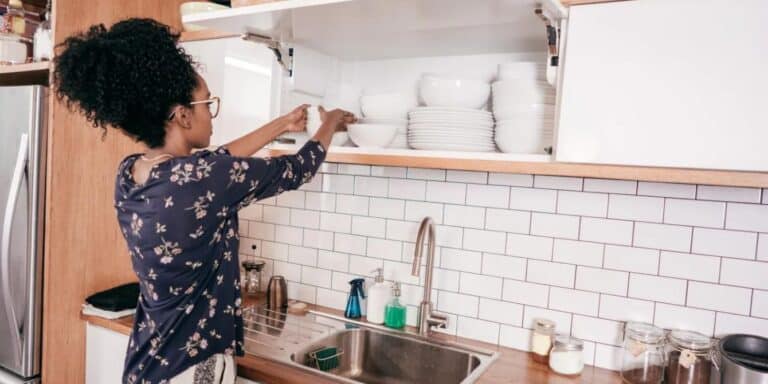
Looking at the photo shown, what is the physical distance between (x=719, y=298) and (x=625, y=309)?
234 millimetres

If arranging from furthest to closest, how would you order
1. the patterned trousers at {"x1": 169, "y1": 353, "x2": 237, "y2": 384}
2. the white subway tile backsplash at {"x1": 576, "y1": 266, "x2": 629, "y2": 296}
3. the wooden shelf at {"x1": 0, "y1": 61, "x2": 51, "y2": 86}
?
1. the wooden shelf at {"x1": 0, "y1": 61, "x2": 51, "y2": 86}
2. the white subway tile backsplash at {"x1": 576, "y1": 266, "x2": 629, "y2": 296}
3. the patterned trousers at {"x1": 169, "y1": 353, "x2": 237, "y2": 384}

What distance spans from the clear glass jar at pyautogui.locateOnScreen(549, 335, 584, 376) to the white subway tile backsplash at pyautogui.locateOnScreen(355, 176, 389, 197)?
77 centimetres

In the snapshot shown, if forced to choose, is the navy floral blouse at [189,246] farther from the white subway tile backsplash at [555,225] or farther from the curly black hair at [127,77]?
the white subway tile backsplash at [555,225]

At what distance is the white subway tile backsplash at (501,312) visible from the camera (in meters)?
1.62

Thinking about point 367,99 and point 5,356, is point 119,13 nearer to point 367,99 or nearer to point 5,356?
point 367,99

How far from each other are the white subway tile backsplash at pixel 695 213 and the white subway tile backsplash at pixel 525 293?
41cm

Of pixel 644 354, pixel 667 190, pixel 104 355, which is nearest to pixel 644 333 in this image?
pixel 644 354

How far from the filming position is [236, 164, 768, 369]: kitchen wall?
136cm

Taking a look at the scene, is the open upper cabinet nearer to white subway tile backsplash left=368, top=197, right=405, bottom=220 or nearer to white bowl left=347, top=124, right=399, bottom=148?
white bowl left=347, top=124, right=399, bottom=148

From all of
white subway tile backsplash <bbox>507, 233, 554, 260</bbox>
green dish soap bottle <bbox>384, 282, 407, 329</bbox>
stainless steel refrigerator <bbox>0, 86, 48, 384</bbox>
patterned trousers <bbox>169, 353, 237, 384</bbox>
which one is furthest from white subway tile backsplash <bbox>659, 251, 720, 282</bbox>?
stainless steel refrigerator <bbox>0, 86, 48, 384</bbox>

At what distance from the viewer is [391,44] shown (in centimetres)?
160

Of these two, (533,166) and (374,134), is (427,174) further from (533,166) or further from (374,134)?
(533,166)

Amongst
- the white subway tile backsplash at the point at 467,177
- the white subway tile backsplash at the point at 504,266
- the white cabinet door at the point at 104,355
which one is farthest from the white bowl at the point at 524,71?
the white cabinet door at the point at 104,355

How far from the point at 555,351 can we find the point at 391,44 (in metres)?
1.04
